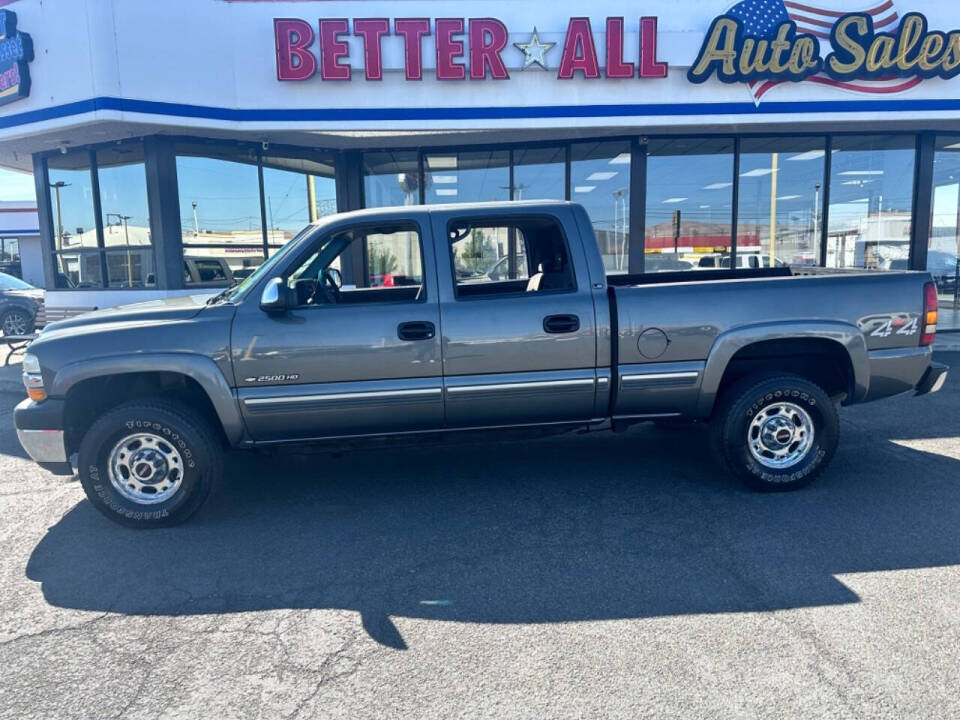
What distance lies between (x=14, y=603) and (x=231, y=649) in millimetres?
1354

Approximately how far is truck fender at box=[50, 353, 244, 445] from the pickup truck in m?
0.01

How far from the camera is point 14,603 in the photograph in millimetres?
3527

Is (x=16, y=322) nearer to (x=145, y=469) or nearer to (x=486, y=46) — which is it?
(x=486, y=46)

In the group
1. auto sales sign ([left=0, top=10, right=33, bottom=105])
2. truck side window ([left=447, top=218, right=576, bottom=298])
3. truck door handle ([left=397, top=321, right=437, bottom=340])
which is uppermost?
auto sales sign ([left=0, top=10, right=33, bottom=105])

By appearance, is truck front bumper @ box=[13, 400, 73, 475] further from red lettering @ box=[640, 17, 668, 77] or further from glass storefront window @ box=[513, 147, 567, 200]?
glass storefront window @ box=[513, 147, 567, 200]

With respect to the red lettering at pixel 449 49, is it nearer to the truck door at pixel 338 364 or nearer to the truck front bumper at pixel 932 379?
the truck door at pixel 338 364

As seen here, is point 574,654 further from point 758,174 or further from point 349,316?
point 758,174

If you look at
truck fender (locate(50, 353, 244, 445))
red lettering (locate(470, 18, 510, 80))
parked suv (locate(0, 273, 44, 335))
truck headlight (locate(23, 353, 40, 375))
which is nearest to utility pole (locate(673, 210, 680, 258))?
red lettering (locate(470, 18, 510, 80))

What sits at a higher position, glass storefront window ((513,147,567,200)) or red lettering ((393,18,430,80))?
red lettering ((393,18,430,80))

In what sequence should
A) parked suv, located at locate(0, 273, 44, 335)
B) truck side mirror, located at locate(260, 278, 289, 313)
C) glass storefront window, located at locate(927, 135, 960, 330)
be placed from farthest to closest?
parked suv, located at locate(0, 273, 44, 335), glass storefront window, located at locate(927, 135, 960, 330), truck side mirror, located at locate(260, 278, 289, 313)

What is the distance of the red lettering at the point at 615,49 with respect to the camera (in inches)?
406

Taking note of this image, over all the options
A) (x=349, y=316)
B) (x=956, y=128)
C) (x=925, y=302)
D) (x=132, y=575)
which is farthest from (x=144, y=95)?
(x=956, y=128)

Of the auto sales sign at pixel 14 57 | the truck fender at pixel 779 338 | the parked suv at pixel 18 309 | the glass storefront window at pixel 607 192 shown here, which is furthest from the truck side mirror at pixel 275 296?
the parked suv at pixel 18 309

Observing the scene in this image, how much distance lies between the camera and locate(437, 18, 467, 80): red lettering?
1020 centimetres
